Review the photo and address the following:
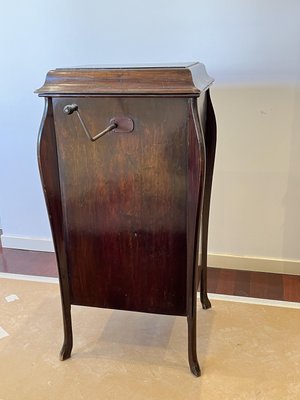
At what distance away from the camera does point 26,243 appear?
2.43 metres

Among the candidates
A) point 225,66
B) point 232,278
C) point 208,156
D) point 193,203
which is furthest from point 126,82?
point 232,278

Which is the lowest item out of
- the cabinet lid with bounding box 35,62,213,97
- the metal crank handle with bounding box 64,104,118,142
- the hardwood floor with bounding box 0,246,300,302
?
the hardwood floor with bounding box 0,246,300,302

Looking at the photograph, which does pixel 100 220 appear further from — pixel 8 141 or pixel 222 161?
pixel 8 141

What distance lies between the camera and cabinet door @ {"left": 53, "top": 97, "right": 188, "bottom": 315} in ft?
4.07

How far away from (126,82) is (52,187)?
0.42 m

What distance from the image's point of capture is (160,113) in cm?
121

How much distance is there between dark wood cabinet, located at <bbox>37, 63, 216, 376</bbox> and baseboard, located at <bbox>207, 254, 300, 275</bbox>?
0.78 meters

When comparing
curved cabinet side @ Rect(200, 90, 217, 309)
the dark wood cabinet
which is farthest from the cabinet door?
curved cabinet side @ Rect(200, 90, 217, 309)

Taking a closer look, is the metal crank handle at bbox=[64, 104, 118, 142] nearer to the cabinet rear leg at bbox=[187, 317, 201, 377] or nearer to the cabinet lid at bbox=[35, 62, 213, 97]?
the cabinet lid at bbox=[35, 62, 213, 97]

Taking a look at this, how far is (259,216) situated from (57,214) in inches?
42.4

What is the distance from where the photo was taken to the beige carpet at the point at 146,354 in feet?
4.57

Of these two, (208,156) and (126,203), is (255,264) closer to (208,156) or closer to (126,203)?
(208,156)

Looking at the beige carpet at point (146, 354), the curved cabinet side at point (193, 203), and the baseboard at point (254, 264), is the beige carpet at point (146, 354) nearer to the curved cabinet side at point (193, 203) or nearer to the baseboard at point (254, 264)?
the curved cabinet side at point (193, 203)

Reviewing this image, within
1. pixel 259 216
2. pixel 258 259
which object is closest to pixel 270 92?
pixel 259 216
